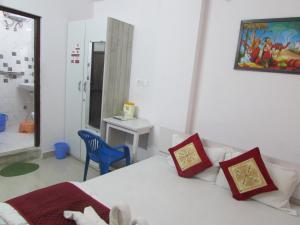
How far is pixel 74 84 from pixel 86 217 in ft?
7.84

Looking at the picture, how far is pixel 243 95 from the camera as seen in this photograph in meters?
2.25

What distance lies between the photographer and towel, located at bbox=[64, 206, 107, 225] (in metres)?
1.19

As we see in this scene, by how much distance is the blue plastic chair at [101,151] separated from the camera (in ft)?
7.86

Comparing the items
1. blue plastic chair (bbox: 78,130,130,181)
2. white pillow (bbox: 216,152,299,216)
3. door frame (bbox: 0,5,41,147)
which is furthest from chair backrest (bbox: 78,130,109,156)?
white pillow (bbox: 216,152,299,216)

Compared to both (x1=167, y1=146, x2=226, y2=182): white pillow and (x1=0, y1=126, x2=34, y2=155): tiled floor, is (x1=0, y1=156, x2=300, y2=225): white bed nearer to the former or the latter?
(x1=167, y1=146, x2=226, y2=182): white pillow

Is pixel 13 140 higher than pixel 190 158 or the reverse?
the reverse

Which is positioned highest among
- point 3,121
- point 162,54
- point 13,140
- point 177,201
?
point 162,54

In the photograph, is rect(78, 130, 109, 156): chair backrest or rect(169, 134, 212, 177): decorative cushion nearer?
rect(169, 134, 212, 177): decorative cushion

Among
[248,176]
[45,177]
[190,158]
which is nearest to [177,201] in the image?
[190,158]

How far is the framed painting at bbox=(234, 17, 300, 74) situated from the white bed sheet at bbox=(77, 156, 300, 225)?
4.05ft

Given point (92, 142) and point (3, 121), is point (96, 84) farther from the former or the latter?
point (3, 121)

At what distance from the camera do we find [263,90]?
83.9 inches

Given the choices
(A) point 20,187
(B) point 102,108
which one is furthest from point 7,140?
(B) point 102,108

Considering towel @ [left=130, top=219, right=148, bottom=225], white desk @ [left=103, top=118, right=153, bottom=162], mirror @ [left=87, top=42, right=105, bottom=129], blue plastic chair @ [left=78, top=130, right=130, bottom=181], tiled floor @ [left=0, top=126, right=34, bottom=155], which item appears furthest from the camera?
tiled floor @ [left=0, top=126, right=34, bottom=155]
